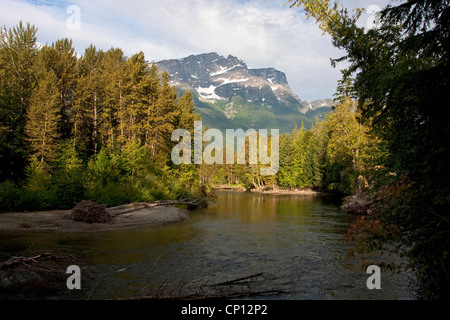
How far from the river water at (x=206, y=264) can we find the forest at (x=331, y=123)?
2.22m

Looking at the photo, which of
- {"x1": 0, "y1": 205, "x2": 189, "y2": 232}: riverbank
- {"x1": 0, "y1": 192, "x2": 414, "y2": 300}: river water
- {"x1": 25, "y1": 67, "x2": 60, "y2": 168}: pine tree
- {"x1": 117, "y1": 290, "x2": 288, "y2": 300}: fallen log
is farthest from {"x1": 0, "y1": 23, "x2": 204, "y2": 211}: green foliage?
{"x1": 117, "y1": 290, "x2": 288, "y2": 300}: fallen log

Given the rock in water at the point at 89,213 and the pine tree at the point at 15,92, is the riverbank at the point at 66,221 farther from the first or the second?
the pine tree at the point at 15,92

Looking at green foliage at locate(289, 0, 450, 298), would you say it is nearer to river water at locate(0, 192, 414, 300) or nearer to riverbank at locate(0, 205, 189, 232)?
river water at locate(0, 192, 414, 300)

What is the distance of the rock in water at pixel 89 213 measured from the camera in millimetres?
19953

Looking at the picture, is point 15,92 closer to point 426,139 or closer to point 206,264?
point 206,264

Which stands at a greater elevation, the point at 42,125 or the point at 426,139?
the point at 42,125

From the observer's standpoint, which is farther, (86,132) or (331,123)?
(331,123)

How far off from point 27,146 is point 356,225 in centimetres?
3677

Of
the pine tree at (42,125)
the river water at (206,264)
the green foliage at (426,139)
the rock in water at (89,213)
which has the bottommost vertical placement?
the river water at (206,264)

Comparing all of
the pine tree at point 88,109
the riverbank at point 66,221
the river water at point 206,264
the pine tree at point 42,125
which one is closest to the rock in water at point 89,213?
the riverbank at point 66,221

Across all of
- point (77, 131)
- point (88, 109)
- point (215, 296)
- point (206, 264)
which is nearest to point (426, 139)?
point (215, 296)

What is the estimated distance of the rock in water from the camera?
65.5 ft

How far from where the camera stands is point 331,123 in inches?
1868

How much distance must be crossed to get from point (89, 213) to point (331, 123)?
3952 centimetres
